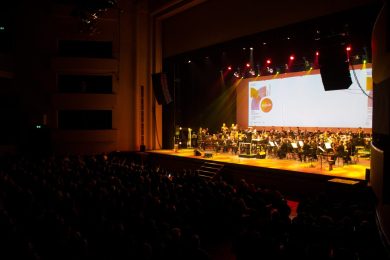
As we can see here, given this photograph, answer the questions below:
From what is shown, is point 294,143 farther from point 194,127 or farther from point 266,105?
point 194,127

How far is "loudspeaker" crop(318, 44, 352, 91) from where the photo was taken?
9656mm

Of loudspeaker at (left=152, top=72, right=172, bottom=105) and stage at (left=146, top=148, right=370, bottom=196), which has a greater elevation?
loudspeaker at (left=152, top=72, right=172, bottom=105)

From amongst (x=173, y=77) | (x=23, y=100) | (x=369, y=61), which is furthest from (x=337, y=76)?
(x=23, y=100)

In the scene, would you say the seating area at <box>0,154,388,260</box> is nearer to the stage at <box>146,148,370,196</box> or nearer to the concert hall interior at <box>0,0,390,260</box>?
the concert hall interior at <box>0,0,390,260</box>

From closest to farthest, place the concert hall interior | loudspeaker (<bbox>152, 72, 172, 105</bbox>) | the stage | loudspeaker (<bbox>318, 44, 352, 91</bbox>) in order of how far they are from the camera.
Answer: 1. the concert hall interior
2. the stage
3. loudspeaker (<bbox>318, 44, 352, 91</bbox>)
4. loudspeaker (<bbox>152, 72, 172, 105</bbox>)

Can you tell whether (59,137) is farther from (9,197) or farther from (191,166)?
(9,197)

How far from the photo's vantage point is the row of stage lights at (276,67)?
15.8 m

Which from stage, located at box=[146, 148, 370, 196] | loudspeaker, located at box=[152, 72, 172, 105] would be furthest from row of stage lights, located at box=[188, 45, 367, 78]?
stage, located at box=[146, 148, 370, 196]

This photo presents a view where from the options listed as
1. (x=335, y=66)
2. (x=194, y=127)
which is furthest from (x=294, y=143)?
(x=194, y=127)

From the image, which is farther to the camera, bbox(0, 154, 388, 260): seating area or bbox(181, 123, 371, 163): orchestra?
bbox(181, 123, 371, 163): orchestra

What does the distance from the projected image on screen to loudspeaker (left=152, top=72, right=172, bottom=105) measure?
19.5 feet

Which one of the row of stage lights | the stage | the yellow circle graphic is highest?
the row of stage lights

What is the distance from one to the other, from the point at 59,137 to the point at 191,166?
7443 millimetres

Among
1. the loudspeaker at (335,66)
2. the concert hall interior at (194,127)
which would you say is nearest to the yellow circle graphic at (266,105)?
the concert hall interior at (194,127)
